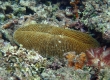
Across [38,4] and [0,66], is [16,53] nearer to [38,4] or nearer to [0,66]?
[0,66]

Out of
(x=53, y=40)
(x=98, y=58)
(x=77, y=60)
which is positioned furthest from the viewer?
(x=53, y=40)

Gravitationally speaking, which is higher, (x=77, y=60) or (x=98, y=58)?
Answer: (x=98, y=58)

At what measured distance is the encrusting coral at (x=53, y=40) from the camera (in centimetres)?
438

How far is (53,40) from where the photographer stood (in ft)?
14.5

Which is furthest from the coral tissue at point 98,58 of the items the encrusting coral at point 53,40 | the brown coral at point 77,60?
the encrusting coral at point 53,40

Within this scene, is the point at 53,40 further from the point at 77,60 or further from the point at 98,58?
the point at 98,58

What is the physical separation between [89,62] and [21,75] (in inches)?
45.8

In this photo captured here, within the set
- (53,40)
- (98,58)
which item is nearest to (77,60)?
(98,58)

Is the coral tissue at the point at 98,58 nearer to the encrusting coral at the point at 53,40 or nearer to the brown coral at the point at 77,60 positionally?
the brown coral at the point at 77,60

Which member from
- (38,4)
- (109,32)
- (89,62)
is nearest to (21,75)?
(89,62)

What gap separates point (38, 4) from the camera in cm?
628

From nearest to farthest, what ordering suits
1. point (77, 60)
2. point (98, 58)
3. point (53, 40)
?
point (98, 58)
point (77, 60)
point (53, 40)

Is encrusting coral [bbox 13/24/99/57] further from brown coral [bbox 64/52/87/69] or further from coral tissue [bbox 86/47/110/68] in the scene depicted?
coral tissue [bbox 86/47/110/68]

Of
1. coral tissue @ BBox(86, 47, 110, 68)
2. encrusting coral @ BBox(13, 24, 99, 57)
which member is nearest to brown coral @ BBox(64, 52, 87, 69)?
coral tissue @ BBox(86, 47, 110, 68)
